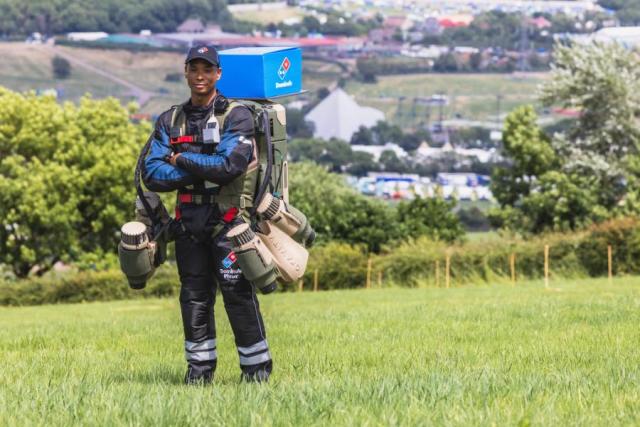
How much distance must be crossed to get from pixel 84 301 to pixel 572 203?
2901cm

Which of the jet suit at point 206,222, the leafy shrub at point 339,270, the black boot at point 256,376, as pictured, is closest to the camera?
the jet suit at point 206,222

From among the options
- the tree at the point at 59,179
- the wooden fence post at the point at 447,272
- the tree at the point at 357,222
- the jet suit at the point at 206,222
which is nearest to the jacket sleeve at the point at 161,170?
the jet suit at the point at 206,222

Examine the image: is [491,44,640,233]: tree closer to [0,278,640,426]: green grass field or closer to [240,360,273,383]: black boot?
[0,278,640,426]: green grass field

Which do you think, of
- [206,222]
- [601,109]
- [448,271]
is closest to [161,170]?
[206,222]

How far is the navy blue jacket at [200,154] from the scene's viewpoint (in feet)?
26.3

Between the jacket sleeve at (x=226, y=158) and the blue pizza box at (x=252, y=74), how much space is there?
1.04 metres

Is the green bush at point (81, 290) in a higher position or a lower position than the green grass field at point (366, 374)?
lower

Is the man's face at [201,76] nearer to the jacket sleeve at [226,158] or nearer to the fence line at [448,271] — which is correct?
the jacket sleeve at [226,158]

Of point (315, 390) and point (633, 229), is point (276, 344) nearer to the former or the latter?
point (315, 390)

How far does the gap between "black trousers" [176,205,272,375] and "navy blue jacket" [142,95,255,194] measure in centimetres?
23

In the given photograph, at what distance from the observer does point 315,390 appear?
23.4 ft

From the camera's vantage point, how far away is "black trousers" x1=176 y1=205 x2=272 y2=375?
326 inches

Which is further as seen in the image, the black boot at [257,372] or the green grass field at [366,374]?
the black boot at [257,372]

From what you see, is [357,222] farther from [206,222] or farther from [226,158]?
[226,158]
